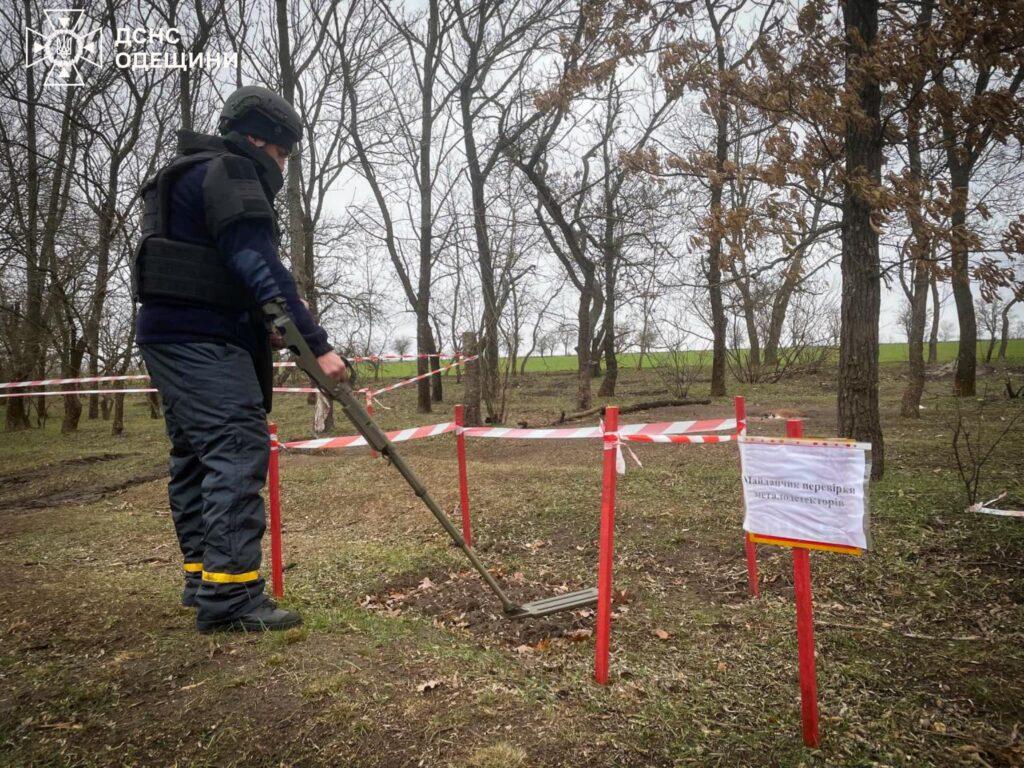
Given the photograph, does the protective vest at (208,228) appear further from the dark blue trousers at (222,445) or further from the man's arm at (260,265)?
the dark blue trousers at (222,445)

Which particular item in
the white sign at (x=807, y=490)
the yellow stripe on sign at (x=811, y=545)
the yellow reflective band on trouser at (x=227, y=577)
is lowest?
the yellow reflective band on trouser at (x=227, y=577)

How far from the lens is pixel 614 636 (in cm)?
365

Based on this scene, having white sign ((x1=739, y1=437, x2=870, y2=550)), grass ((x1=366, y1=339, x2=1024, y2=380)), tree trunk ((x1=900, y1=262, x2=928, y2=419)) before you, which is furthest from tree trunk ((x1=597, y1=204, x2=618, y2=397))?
white sign ((x1=739, y1=437, x2=870, y2=550))

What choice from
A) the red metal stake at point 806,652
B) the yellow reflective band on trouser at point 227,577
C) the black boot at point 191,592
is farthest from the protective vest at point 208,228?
the red metal stake at point 806,652

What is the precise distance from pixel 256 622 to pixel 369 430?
115 centimetres

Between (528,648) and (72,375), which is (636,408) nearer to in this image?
(528,648)

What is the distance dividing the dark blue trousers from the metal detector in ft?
1.02

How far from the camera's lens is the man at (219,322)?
3.05 m

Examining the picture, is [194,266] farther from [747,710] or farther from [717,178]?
[717,178]

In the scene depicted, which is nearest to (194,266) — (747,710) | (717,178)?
(747,710)

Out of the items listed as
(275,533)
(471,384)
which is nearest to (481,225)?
(471,384)

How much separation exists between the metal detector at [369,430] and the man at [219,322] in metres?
0.07

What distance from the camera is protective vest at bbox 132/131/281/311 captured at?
3.03 metres

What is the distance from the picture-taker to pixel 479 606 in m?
4.12
